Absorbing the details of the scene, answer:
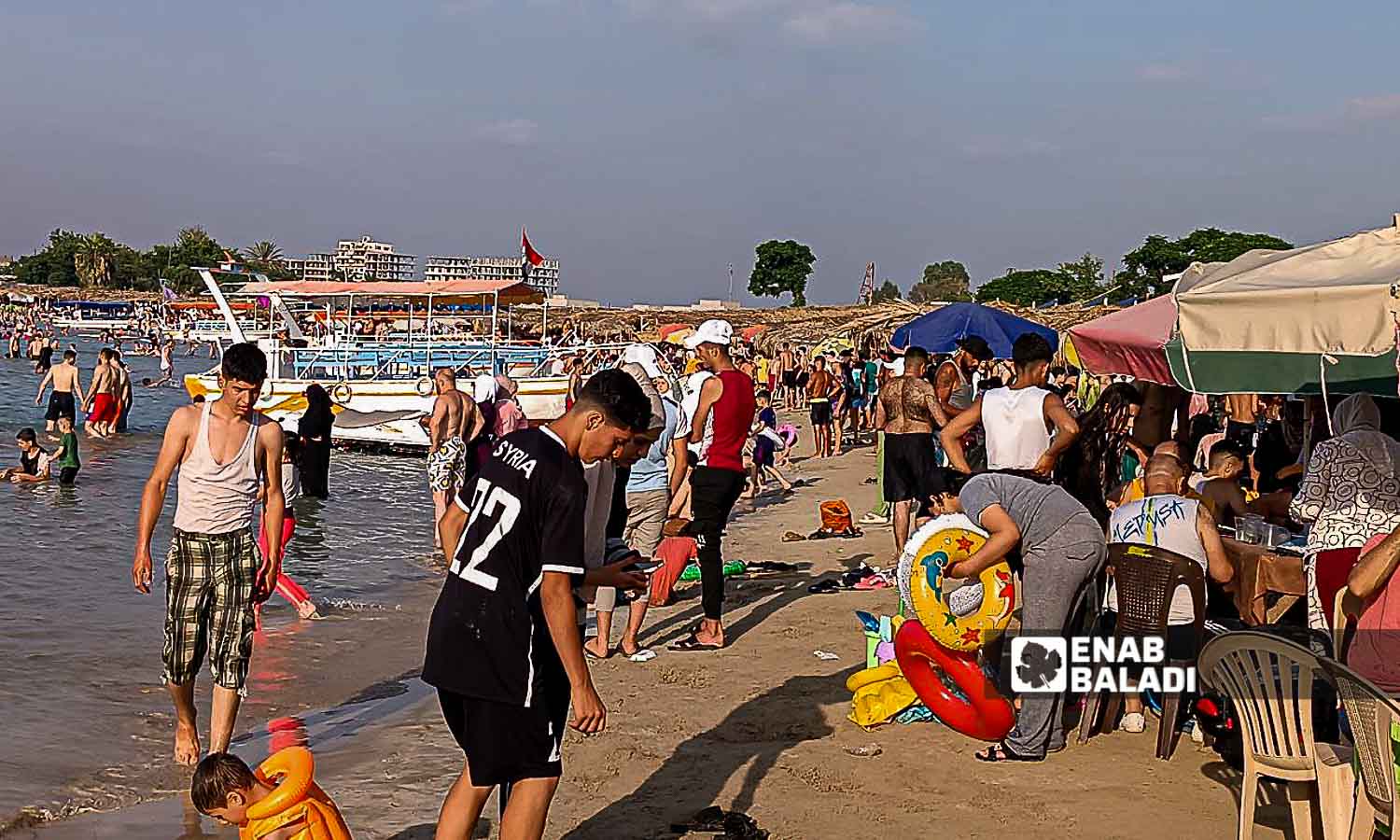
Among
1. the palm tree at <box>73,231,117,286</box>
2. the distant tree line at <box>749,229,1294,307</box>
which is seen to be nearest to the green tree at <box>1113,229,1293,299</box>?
the distant tree line at <box>749,229,1294,307</box>

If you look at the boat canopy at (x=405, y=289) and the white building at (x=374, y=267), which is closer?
the boat canopy at (x=405, y=289)

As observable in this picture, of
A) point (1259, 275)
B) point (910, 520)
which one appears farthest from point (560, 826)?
point (910, 520)

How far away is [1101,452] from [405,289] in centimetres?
2004

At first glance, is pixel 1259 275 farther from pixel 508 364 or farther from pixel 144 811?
pixel 508 364

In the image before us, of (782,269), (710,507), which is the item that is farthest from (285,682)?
(782,269)

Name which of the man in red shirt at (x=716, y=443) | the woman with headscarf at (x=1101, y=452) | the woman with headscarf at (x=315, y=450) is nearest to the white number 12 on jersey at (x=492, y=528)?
the man in red shirt at (x=716, y=443)

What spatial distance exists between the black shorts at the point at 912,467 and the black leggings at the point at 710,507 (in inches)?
117

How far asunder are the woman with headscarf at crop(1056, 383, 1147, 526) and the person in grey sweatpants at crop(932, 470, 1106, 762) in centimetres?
171

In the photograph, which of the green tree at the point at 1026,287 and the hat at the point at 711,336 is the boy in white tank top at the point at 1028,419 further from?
the green tree at the point at 1026,287

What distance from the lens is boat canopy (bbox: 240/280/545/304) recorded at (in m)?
25.6

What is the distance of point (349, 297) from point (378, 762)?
21.8 m

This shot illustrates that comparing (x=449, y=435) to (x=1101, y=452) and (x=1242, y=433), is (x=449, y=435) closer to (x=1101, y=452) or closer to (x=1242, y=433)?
(x=1101, y=452)

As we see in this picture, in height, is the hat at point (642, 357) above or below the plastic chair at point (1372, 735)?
above

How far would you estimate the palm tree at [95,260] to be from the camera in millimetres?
140625
